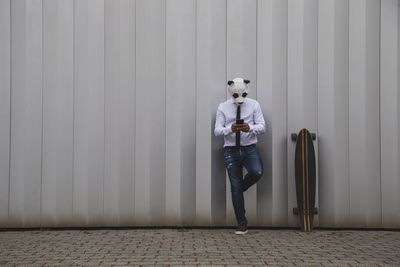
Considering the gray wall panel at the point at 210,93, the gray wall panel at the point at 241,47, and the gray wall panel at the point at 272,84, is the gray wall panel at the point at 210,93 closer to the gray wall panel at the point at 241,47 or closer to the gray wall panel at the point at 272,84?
the gray wall panel at the point at 241,47

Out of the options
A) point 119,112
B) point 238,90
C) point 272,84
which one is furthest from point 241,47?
point 119,112

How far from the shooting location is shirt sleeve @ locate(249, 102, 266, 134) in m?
4.84

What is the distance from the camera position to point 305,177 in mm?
5047

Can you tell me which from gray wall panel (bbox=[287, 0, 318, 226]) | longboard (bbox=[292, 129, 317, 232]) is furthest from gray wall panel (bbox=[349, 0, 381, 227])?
longboard (bbox=[292, 129, 317, 232])

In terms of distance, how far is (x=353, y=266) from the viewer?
3422mm

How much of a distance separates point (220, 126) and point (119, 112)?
55.1 inches

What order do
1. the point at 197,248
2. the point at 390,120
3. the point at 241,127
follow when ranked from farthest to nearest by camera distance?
1. the point at 390,120
2. the point at 241,127
3. the point at 197,248

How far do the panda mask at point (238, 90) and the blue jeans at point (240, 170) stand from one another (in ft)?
1.97

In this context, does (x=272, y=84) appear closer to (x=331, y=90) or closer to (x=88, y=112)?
(x=331, y=90)

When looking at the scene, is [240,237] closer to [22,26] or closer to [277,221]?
[277,221]

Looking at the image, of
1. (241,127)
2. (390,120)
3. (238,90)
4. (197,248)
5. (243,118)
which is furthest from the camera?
(390,120)

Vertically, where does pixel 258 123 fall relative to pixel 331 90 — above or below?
below

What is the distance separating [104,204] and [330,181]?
3023mm

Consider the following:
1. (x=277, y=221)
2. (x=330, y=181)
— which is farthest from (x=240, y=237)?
(x=330, y=181)
